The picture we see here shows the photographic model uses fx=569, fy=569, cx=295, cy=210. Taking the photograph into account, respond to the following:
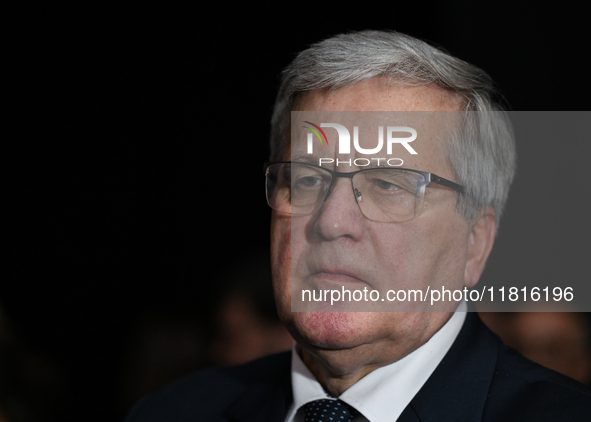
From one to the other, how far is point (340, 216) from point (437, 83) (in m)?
0.42

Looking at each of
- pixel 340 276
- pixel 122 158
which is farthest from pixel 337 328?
pixel 122 158

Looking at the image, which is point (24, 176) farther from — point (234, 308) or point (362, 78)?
point (362, 78)

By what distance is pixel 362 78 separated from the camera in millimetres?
1378

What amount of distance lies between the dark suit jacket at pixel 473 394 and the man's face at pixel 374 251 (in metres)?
0.11

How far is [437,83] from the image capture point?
4.62ft

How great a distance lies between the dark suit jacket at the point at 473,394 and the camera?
49.6 inches

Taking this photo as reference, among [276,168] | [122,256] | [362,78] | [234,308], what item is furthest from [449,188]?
[122,256]

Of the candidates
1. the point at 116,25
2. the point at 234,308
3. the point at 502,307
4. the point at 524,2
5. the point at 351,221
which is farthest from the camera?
the point at 234,308

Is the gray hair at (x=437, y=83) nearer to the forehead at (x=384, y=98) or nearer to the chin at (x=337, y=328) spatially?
the forehead at (x=384, y=98)

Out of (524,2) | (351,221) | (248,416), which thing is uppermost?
(524,2)

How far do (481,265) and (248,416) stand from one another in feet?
2.48

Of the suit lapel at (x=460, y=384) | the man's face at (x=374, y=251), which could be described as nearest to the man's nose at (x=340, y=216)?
the man's face at (x=374, y=251)

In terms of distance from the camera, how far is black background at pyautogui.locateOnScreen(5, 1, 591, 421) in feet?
11.6

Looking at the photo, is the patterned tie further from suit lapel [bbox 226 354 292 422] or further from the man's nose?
the man's nose
